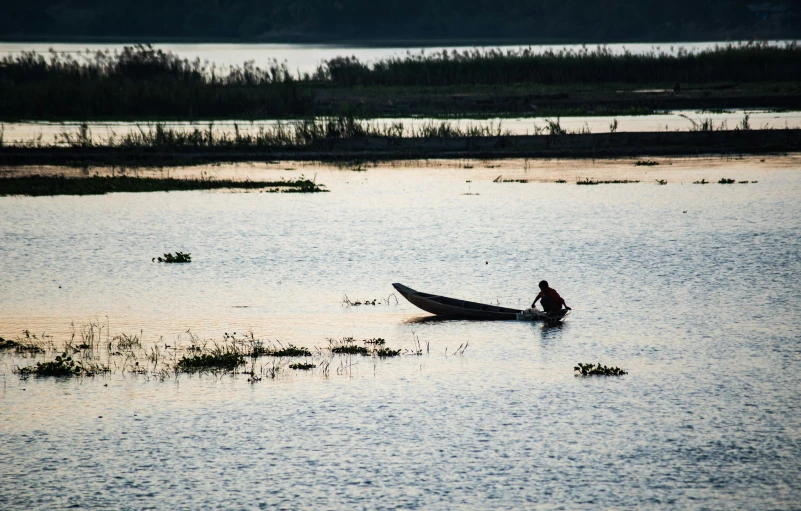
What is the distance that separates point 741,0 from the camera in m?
153

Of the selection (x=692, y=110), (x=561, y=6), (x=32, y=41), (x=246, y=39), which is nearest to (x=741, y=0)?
(x=561, y=6)

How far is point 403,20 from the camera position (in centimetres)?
16962

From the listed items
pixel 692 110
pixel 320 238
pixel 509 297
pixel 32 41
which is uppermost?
pixel 32 41

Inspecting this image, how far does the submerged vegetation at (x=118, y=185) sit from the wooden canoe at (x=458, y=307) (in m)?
21.2

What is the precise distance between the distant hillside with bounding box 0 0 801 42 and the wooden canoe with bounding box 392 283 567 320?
469 feet

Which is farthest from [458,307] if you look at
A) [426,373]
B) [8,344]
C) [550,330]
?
[8,344]

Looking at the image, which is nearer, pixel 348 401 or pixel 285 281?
pixel 348 401

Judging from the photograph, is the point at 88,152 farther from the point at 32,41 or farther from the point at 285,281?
the point at 32,41

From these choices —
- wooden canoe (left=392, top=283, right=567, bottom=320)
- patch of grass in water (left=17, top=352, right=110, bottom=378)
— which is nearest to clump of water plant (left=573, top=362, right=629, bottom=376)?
wooden canoe (left=392, top=283, right=567, bottom=320)

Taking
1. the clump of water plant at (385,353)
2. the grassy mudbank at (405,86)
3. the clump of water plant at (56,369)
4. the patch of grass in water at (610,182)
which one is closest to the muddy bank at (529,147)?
the grassy mudbank at (405,86)

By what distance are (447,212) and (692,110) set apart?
3290 cm

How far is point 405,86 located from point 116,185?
32682mm

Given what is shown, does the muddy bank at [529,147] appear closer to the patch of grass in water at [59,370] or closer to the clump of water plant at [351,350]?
the clump of water plant at [351,350]

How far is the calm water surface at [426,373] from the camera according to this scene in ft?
39.2
